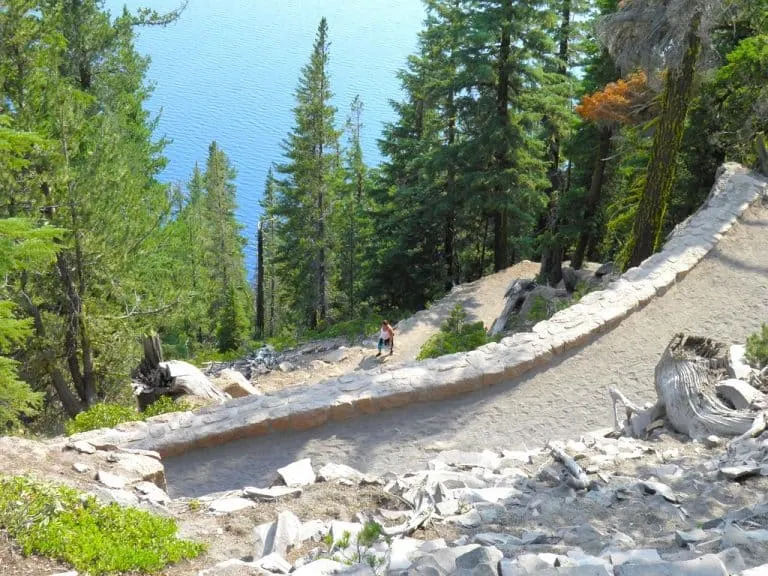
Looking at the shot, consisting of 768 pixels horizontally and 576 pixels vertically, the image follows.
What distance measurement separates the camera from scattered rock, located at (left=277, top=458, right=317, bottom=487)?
6910 millimetres

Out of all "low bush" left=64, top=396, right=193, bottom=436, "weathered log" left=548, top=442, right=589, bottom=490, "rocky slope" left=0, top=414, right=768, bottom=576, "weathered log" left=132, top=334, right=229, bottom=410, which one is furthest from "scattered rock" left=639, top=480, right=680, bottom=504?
"weathered log" left=132, top=334, right=229, bottom=410

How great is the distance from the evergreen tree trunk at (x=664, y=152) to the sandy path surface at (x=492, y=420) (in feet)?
10.3

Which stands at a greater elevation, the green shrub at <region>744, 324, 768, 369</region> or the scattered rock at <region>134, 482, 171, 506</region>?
the green shrub at <region>744, 324, 768, 369</region>

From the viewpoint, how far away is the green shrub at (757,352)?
831cm

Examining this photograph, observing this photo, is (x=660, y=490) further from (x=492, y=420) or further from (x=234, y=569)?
(x=492, y=420)

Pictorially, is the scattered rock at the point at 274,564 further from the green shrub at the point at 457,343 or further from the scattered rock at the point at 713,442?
the green shrub at the point at 457,343

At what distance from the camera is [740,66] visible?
15.5 m

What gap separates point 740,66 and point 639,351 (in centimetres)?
886

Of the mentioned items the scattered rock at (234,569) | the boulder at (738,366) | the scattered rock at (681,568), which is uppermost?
the boulder at (738,366)

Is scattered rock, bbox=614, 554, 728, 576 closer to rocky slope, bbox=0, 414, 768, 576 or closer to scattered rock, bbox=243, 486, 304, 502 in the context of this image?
rocky slope, bbox=0, 414, 768, 576

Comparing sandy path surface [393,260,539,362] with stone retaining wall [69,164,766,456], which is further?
sandy path surface [393,260,539,362]

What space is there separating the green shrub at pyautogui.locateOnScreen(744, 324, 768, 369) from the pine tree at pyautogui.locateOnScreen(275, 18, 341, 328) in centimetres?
2548

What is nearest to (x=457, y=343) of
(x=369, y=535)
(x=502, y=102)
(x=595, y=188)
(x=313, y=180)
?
(x=595, y=188)

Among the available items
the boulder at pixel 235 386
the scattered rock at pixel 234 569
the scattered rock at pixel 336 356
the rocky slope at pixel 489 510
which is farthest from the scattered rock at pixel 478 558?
the scattered rock at pixel 336 356
